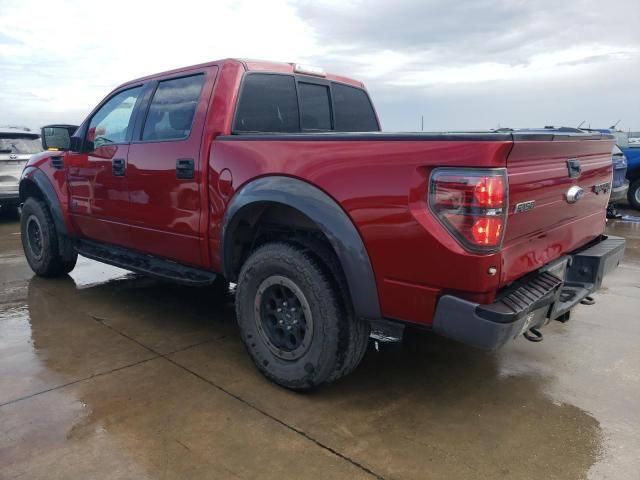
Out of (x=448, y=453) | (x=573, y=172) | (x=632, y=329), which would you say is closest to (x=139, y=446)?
(x=448, y=453)

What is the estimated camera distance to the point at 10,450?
2436 millimetres

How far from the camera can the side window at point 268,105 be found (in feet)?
11.4

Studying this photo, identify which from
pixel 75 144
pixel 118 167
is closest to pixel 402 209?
pixel 118 167

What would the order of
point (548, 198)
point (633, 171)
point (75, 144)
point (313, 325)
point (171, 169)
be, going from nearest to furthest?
point (548, 198)
point (313, 325)
point (171, 169)
point (75, 144)
point (633, 171)

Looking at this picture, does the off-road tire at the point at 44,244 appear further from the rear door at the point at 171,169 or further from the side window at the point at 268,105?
the side window at the point at 268,105

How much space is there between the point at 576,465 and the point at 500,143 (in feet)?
4.77

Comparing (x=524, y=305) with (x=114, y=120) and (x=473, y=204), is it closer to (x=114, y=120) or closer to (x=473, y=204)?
(x=473, y=204)

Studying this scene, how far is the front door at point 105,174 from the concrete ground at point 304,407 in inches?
31.4

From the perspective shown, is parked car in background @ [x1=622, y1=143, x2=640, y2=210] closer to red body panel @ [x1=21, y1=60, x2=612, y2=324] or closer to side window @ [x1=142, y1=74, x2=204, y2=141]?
red body panel @ [x1=21, y1=60, x2=612, y2=324]

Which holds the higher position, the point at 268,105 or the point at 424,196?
the point at 268,105

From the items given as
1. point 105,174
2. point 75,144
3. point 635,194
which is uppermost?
point 75,144

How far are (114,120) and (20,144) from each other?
19.5 feet

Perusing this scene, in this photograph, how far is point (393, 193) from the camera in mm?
2379

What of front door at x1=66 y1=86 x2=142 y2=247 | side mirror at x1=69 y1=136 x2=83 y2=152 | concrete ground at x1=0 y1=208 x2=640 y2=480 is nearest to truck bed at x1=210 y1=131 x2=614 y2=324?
concrete ground at x1=0 y1=208 x2=640 y2=480
